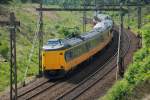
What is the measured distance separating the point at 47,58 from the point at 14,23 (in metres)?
13.7

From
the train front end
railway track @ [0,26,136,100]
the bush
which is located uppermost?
the train front end

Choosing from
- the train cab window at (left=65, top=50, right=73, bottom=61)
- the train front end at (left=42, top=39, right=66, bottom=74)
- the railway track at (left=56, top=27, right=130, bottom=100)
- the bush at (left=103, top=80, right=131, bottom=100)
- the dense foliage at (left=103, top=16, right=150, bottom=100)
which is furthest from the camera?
the train cab window at (left=65, top=50, right=73, bottom=61)

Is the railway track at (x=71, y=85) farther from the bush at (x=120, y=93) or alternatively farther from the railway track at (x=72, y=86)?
the bush at (x=120, y=93)

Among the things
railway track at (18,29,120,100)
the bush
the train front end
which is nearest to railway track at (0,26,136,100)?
railway track at (18,29,120,100)

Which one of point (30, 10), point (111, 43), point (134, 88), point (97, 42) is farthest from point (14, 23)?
point (30, 10)

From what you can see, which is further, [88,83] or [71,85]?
[88,83]

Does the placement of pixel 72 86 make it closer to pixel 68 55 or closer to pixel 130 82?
pixel 68 55

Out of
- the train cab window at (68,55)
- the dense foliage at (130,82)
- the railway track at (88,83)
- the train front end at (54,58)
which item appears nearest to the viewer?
the dense foliage at (130,82)

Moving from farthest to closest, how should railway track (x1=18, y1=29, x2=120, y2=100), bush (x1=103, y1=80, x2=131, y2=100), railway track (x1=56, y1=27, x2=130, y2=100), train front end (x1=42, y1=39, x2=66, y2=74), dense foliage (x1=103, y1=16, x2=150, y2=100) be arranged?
train front end (x1=42, y1=39, x2=66, y2=74) < railway track (x1=18, y1=29, x2=120, y2=100) < railway track (x1=56, y1=27, x2=130, y2=100) < dense foliage (x1=103, y1=16, x2=150, y2=100) < bush (x1=103, y1=80, x2=131, y2=100)

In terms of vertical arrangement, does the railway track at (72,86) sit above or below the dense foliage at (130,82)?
below

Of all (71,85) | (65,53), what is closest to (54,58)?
(65,53)

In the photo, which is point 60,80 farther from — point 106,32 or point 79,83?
point 106,32

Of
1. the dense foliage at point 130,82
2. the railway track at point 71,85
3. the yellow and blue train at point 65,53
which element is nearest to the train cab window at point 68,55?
the yellow and blue train at point 65,53

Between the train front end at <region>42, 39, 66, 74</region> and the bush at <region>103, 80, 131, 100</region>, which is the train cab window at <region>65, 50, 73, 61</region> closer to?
the train front end at <region>42, 39, 66, 74</region>
